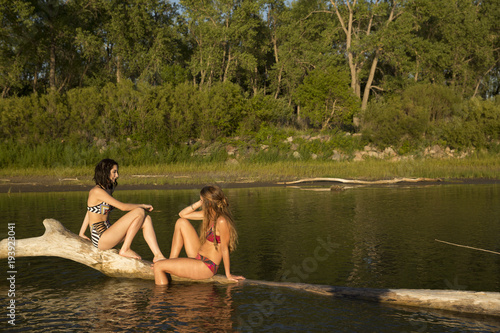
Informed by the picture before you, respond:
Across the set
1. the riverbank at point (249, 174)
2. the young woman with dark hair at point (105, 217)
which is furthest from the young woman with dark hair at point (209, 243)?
the riverbank at point (249, 174)

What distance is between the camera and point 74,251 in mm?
8469

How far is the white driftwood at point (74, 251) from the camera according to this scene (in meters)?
8.44

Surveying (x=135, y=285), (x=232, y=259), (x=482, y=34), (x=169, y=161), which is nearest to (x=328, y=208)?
(x=232, y=259)

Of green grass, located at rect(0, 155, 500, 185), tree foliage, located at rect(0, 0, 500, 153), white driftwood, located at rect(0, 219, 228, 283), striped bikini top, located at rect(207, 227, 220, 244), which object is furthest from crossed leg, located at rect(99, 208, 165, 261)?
tree foliage, located at rect(0, 0, 500, 153)

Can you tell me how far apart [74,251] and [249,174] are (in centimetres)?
1924

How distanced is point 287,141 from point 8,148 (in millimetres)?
15191

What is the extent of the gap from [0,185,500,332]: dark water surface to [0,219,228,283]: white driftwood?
25cm

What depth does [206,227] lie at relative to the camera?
795cm

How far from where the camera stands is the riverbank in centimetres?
2448

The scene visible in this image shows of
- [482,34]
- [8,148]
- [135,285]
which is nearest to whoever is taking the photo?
[135,285]

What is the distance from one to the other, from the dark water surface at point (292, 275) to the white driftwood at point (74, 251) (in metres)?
0.25

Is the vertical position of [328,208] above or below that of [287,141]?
below

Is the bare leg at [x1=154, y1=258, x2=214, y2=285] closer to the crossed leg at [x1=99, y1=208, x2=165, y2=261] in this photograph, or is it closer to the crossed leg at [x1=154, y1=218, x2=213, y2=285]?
the crossed leg at [x1=154, y1=218, x2=213, y2=285]

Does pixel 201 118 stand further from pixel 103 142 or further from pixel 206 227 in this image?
pixel 206 227
